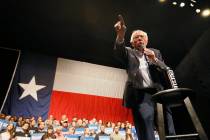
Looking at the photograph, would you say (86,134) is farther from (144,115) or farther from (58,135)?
(144,115)

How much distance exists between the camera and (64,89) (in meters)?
8.24

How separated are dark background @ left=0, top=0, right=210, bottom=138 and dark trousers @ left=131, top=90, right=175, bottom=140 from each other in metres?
3.42

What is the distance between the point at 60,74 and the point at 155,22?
143 inches

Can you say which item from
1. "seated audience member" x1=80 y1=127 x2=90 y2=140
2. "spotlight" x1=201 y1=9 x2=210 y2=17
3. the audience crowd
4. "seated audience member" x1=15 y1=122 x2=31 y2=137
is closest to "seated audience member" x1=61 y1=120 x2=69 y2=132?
the audience crowd

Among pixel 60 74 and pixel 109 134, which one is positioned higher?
pixel 60 74

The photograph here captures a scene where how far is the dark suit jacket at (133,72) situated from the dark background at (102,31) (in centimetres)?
340

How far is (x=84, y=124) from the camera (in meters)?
7.37

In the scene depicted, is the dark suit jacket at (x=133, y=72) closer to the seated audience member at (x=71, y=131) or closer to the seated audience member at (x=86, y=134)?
the seated audience member at (x=86, y=134)

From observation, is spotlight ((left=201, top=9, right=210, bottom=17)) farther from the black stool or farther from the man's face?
the black stool

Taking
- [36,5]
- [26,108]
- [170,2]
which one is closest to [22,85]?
[26,108]

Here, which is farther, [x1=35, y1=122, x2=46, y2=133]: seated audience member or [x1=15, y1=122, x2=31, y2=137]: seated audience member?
[x1=35, y1=122, x2=46, y2=133]: seated audience member

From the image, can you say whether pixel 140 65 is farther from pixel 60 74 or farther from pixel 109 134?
pixel 60 74

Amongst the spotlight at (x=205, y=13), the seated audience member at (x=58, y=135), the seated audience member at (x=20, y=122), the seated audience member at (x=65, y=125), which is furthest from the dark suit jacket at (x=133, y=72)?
the seated audience member at (x=65, y=125)

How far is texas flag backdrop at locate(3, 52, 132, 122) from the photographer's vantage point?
765 centimetres
